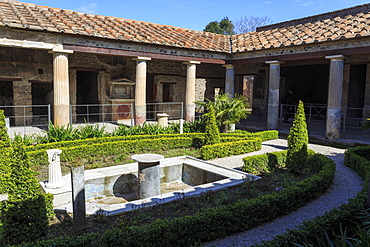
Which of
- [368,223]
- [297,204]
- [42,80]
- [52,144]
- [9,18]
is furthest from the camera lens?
[42,80]

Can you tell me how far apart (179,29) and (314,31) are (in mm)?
6736

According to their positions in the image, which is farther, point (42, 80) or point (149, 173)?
point (42, 80)

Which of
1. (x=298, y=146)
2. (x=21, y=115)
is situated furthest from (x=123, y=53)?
(x=298, y=146)

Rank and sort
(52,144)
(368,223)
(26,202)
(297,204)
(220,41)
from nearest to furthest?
1. (26,202)
2. (368,223)
3. (297,204)
4. (52,144)
5. (220,41)

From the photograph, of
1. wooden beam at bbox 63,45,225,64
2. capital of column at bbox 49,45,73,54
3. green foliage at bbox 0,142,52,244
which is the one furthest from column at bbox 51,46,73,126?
green foliage at bbox 0,142,52,244

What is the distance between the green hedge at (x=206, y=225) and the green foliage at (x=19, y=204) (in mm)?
483

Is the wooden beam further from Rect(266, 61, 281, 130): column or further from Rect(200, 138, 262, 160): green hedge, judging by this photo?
Rect(200, 138, 262, 160): green hedge

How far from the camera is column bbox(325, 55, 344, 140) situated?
11.0m

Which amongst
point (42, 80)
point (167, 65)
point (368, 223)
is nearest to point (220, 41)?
point (167, 65)

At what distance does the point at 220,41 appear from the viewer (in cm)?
1614

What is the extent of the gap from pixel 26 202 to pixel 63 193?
2.17 meters

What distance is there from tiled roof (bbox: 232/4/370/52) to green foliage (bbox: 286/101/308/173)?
206 inches

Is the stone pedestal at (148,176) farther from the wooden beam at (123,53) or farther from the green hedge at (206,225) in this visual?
the wooden beam at (123,53)

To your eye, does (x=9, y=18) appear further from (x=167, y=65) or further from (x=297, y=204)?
(x=297, y=204)
